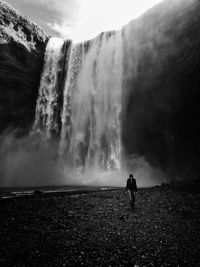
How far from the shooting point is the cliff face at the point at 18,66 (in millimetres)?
31609

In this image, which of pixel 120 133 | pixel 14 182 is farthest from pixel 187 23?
pixel 14 182

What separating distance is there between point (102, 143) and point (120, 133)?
2.75m

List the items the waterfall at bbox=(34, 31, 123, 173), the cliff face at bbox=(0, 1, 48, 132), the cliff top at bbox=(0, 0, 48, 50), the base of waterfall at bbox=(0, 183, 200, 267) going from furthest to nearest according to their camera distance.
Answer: the cliff face at bbox=(0, 1, 48, 132), the cliff top at bbox=(0, 0, 48, 50), the waterfall at bbox=(34, 31, 123, 173), the base of waterfall at bbox=(0, 183, 200, 267)

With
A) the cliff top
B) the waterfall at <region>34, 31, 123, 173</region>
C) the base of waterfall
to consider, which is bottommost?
the base of waterfall

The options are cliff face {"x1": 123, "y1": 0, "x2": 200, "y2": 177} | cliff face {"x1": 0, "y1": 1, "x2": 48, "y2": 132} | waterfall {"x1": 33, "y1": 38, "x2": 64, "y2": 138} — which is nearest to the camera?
cliff face {"x1": 123, "y1": 0, "x2": 200, "y2": 177}

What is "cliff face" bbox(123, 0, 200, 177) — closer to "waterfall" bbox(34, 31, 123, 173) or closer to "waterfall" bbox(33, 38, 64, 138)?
"waterfall" bbox(34, 31, 123, 173)

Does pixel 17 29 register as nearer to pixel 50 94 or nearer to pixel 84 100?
pixel 50 94

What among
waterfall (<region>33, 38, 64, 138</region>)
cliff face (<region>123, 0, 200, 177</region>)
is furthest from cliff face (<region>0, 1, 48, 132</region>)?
cliff face (<region>123, 0, 200, 177</region>)

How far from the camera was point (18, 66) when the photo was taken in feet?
108

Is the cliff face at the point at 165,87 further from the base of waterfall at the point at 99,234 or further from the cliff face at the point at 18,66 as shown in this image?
the base of waterfall at the point at 99,234

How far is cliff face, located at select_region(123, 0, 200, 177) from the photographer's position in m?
26.6

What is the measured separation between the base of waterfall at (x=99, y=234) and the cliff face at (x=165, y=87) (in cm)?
1776

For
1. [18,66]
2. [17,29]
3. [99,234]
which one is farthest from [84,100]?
[99,234]

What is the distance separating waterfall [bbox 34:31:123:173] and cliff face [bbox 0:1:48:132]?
1.48m
